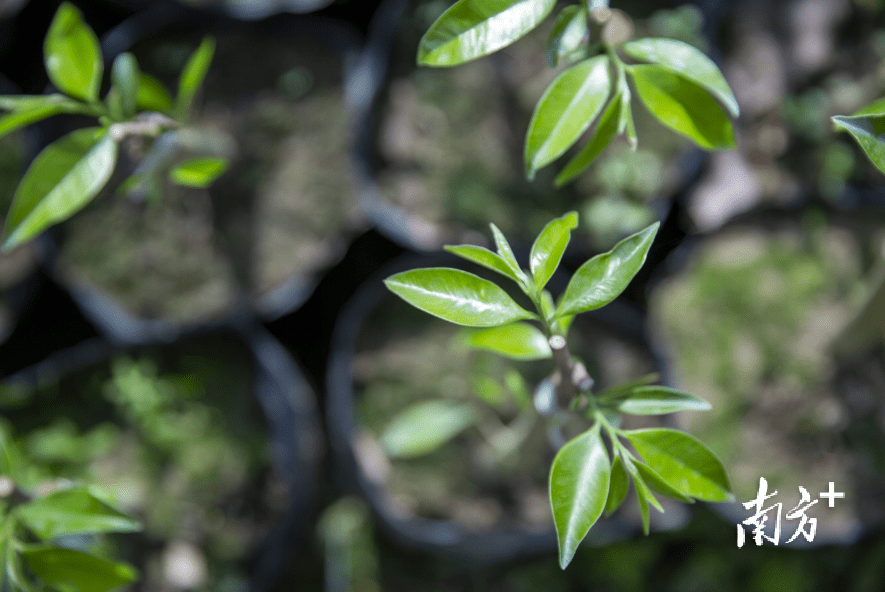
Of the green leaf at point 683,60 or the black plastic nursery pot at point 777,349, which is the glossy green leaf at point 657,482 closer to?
the green leaf at point 683,60

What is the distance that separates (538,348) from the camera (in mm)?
472

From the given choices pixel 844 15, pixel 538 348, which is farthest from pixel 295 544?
pixel 844 15

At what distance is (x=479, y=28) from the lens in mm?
399

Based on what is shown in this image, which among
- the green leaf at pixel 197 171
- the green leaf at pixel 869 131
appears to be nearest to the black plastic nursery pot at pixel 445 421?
the green leaf at pixel 197 171

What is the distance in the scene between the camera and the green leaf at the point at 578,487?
1.17 ft

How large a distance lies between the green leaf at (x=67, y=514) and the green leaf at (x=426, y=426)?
1.63 ft

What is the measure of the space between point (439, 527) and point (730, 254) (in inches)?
27.5

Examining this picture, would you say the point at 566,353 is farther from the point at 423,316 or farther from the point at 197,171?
the point at 423,316

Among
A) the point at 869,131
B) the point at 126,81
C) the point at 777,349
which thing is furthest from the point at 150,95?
the point at 777,349

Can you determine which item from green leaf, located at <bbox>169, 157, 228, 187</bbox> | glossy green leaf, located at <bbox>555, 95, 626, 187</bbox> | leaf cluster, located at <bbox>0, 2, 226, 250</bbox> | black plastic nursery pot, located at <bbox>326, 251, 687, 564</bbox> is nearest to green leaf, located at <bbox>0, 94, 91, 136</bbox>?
leaf cluster, located at <bbox>0, 2, 226, 250</bbox>

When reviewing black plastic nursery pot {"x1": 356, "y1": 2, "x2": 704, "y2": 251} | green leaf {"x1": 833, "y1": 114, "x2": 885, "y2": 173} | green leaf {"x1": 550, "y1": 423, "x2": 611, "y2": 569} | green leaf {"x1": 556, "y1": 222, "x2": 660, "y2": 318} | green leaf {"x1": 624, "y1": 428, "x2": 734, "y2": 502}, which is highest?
green leaf {"x1": 833, "y1": 114, "x2": 885, "y2": 173}

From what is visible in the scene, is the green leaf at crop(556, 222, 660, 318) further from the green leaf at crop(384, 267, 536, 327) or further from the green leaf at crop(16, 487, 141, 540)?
the green leaf at crop(16, 487, 141, 540)

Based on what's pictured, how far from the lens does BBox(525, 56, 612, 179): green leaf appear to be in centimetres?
42

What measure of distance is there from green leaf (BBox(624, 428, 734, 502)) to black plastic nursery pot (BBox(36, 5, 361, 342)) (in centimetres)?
75
